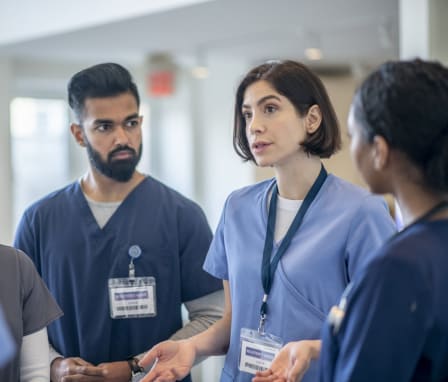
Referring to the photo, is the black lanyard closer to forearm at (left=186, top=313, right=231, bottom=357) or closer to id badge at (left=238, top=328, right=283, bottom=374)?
id badge at (left=238, top=328, right=283, bottom=374)

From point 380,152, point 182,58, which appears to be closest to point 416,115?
point 380,152

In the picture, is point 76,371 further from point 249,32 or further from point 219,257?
point 249,32

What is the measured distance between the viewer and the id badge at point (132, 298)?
2.09 meters

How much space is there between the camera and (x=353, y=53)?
5.69 meters

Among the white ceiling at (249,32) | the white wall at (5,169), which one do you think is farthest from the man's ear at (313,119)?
the white wall at (5,169)

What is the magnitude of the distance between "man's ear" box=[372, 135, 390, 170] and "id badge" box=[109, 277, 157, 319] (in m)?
1.03

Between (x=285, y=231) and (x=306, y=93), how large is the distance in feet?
1.09

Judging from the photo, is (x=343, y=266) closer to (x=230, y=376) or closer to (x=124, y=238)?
(x=230, y=376)

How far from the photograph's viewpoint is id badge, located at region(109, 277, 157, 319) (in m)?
2.09

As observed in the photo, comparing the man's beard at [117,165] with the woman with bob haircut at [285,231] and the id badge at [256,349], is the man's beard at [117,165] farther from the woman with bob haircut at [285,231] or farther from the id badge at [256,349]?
the id badge at [256,349]

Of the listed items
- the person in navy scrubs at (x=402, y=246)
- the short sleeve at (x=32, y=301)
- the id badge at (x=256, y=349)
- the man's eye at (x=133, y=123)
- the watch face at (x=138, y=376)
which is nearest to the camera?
the person in navy scrubs at (x=402, y=246)

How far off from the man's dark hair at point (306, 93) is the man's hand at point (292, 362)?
482 millimetres

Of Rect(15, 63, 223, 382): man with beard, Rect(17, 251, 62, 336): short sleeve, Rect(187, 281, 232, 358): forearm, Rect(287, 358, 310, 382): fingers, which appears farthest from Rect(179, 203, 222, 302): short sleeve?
Rect(287, 358, 310, 382): fingers

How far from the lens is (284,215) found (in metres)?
1.79
